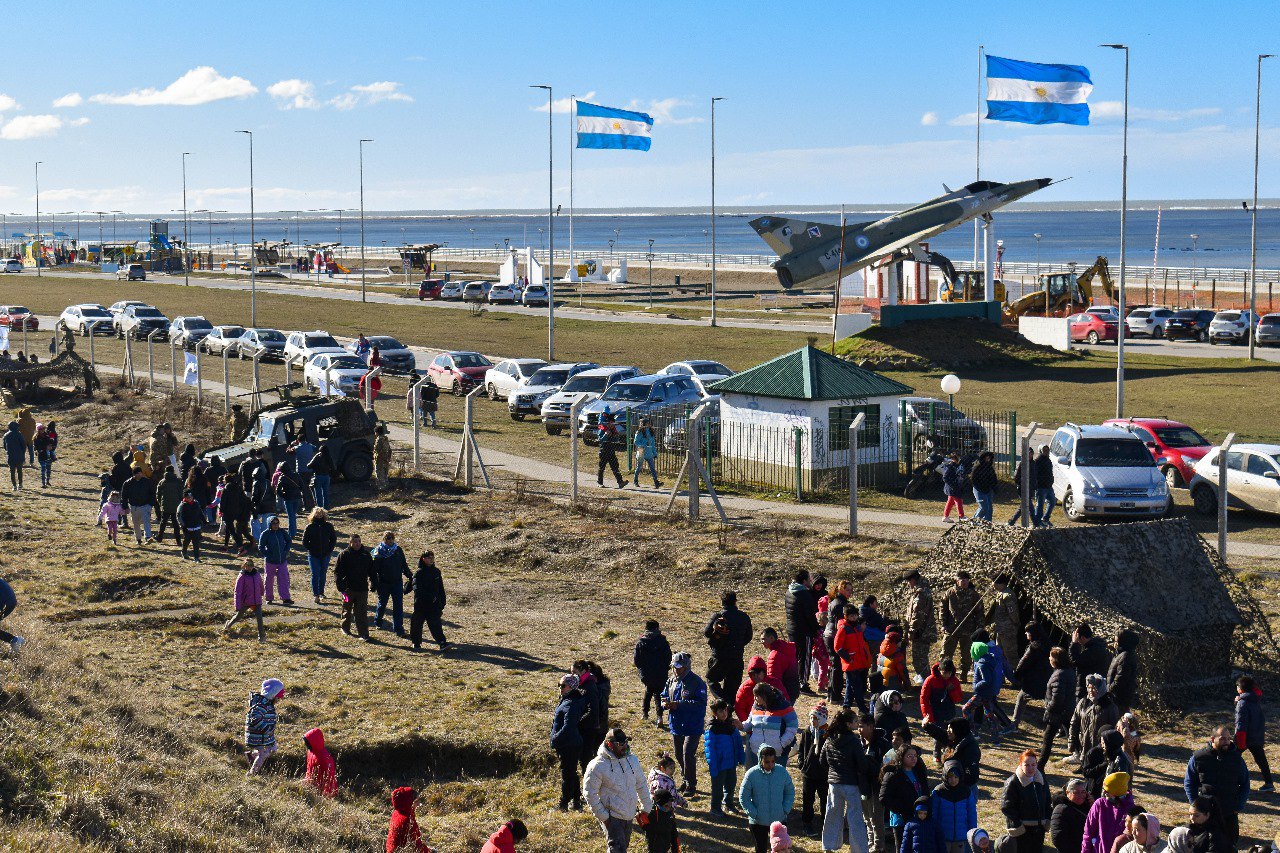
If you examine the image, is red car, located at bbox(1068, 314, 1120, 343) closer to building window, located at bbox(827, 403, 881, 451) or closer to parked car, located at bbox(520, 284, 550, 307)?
parked car, located at bbox(520, 284, 550, 307)

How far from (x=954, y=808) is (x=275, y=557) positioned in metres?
11.8

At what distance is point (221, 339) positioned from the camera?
49.0 metres

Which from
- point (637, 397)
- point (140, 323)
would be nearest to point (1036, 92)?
point (637, 397)

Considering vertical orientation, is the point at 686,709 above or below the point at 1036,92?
below

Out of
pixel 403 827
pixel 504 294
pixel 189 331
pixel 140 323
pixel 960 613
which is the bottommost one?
pixel 403 827

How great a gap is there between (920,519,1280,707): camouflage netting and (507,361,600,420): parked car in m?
20.8

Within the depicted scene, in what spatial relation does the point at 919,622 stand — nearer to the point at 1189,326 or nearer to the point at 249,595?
the point at 249,595

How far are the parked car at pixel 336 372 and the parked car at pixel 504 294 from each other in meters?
35.9

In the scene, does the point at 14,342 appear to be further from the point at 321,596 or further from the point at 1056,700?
the point at 1056,700

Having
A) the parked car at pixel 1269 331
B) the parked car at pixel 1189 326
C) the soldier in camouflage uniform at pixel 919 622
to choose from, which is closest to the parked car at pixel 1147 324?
the parked car at pixel 1189 326

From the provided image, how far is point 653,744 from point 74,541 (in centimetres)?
1357

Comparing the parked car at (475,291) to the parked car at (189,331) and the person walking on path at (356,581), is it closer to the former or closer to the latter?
the parked car at (189,331)

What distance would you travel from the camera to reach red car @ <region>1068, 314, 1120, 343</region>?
55.6 metres

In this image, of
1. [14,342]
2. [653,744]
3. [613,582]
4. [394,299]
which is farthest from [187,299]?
[653,744]
